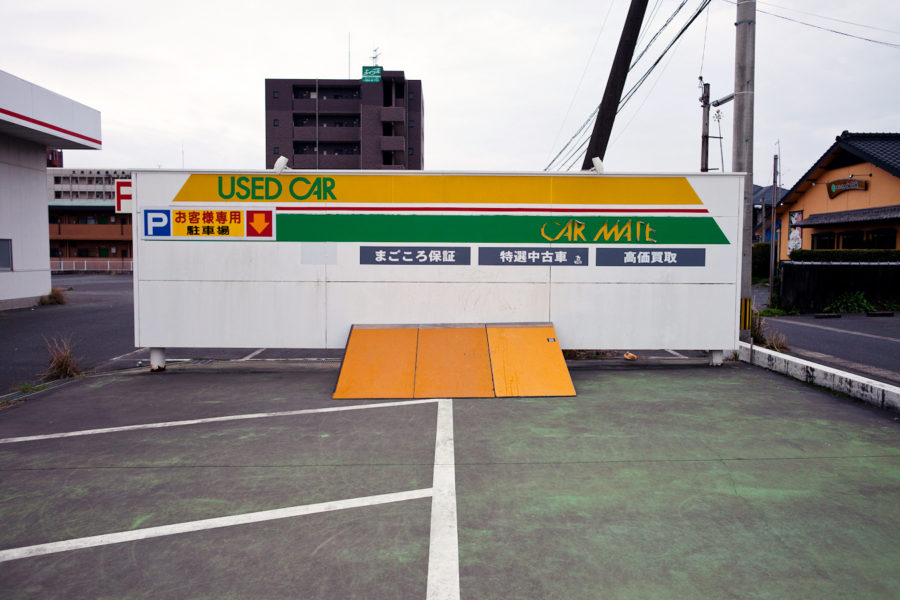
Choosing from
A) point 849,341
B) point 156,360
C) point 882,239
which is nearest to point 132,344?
point 156,360

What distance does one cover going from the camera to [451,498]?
4109 mm

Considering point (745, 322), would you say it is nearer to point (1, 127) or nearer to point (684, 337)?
point (684, 337)

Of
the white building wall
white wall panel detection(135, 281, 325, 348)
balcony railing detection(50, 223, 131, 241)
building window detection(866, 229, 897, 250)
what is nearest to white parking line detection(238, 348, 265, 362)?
white wall panel detection(135, 281, 325, 348)

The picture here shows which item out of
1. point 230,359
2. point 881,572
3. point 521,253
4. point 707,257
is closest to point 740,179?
point 707,257

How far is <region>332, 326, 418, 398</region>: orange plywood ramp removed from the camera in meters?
7.23

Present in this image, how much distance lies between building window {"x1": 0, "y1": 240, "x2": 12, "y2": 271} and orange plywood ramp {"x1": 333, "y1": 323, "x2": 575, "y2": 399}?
1702 centimetres

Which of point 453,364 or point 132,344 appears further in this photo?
point 132,344

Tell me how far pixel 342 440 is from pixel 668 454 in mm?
3053

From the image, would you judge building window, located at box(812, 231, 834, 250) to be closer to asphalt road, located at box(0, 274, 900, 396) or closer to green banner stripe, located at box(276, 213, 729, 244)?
asphalt road, located at box(0, 274, 900, 396)

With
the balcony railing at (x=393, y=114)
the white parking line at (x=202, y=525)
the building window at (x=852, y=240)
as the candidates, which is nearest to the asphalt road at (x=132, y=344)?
the white parking line at (x=202, y=525)

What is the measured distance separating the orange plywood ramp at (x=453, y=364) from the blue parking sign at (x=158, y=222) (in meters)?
4.15

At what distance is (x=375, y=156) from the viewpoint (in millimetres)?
65000

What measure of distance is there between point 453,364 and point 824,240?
30.9m

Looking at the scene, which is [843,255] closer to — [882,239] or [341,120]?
[882,239]
